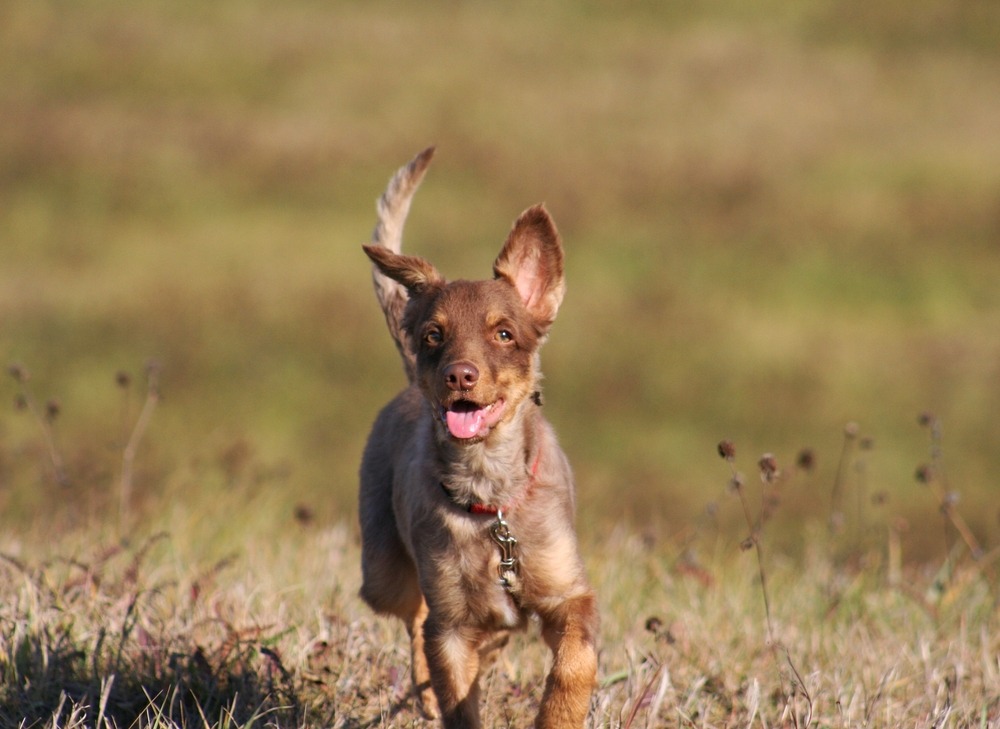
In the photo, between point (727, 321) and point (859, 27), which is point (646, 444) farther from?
point (859, 27)

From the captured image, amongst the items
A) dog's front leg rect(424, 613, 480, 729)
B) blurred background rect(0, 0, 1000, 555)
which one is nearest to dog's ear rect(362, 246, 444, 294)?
dog's front leg rect(424, 613, 480, 729)

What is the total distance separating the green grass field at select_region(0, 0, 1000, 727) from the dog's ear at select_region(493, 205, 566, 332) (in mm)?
1258

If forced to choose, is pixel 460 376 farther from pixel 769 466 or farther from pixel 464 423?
pixel 769 466

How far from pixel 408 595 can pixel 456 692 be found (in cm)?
90

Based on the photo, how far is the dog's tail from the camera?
199 inches

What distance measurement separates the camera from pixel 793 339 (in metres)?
14.0

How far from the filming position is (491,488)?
4117mm

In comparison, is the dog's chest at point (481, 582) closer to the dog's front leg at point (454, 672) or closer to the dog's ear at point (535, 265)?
the dog's front leg at point (454, 672)

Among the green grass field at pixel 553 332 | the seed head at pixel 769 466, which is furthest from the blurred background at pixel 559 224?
the seed head at pixel 769 466

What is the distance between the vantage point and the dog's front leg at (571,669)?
12.6 ft

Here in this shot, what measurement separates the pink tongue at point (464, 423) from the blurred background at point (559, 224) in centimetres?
225

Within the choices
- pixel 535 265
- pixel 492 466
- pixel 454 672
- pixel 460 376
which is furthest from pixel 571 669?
pixel 535 265

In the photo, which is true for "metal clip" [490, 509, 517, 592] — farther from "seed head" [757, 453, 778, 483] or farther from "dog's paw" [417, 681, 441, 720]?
"seed head" [757, 453, 778, 483]

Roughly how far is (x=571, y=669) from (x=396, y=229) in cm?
210
